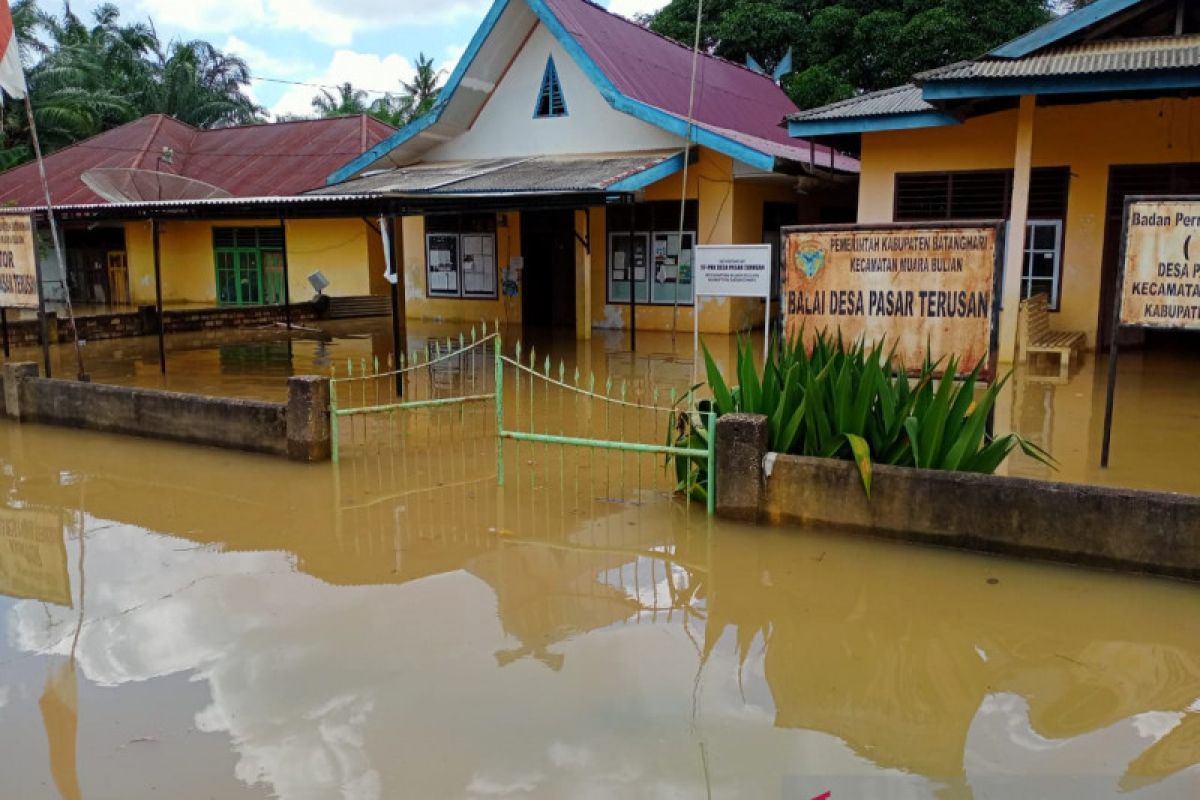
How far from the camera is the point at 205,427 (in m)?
8.37

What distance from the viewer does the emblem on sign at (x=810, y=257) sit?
6.98 meters

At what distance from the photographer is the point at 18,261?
10.7 m

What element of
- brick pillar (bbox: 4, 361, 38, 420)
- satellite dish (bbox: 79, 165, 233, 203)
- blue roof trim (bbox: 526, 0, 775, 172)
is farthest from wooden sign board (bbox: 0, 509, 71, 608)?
satellite dish (bbox: 79, 165, 233, 203)

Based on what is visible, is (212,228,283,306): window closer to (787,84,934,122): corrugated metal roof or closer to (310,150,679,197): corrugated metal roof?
(310,150,679,197): corrugated metal roof

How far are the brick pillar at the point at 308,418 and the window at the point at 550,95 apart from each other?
11182 millimetres

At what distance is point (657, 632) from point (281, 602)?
200 centimetres

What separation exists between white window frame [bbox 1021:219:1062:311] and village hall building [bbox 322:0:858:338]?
3.83 m

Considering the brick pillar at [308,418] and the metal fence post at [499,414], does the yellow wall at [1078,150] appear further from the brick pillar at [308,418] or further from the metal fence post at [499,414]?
the brick pillar at [308,418]

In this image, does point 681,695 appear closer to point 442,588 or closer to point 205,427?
point 442,588

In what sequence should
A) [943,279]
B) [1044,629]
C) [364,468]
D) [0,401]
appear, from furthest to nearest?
[0,401] → [364,468] → [943,279] → [1044,629]

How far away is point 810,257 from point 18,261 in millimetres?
8825

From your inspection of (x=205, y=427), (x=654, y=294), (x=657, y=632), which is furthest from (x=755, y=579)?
(x=654, y=294)

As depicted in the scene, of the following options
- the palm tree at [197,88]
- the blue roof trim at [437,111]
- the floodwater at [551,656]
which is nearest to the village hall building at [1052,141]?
the blue roof trim at [437,111]

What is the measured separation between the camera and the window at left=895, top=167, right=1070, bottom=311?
1362 centimetres
